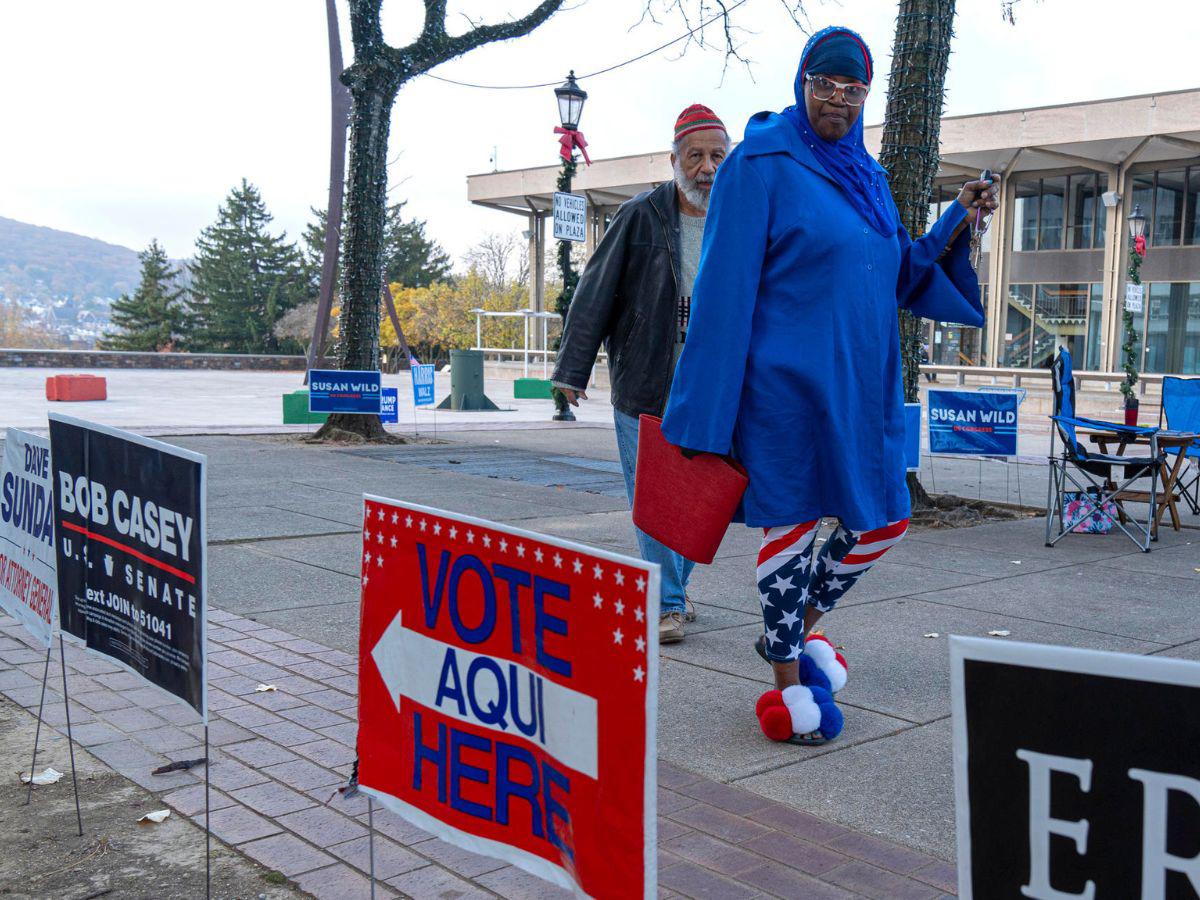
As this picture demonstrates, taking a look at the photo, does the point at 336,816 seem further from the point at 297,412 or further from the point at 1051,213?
the point at 1051,213

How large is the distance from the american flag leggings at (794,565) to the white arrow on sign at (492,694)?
1.37 metres

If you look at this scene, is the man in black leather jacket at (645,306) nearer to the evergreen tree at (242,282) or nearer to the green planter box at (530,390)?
the green planter box at (530,390)

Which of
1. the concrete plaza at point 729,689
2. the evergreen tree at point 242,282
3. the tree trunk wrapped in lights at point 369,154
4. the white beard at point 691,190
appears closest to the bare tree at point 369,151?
the tree trunk wrapped in lights at point 369,154

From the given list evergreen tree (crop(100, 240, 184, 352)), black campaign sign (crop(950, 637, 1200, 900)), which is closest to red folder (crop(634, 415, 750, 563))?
black campaign sign (crop(950, 637, 1200, 900))

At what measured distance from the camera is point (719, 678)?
4.34m

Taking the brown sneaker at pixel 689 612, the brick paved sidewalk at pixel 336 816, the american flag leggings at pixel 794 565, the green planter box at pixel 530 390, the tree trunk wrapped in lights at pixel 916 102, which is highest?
the tree trunk wrapped in lights at pixel 916 102

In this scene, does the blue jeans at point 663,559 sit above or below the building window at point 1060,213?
below

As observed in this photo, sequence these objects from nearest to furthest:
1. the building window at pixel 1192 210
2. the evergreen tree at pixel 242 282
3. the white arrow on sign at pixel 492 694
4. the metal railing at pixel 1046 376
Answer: the white arrow on sign at pixel 492 694 → the metal railing at pixel 1046 376 → the building window at pixel 1192 210 → the evergreen tree at pixel 242 282


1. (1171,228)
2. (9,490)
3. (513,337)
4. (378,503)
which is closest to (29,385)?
(513,337)

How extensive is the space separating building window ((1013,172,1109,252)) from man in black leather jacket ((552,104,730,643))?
36.0 meters

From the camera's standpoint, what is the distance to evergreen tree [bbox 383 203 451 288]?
260 feet

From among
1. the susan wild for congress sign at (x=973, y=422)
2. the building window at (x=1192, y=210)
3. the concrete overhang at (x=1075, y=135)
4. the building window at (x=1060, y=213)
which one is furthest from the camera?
the building window at (x=1060, y=213)

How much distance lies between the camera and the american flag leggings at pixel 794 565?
3.45 m

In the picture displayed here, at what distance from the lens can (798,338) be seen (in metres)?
3.34
